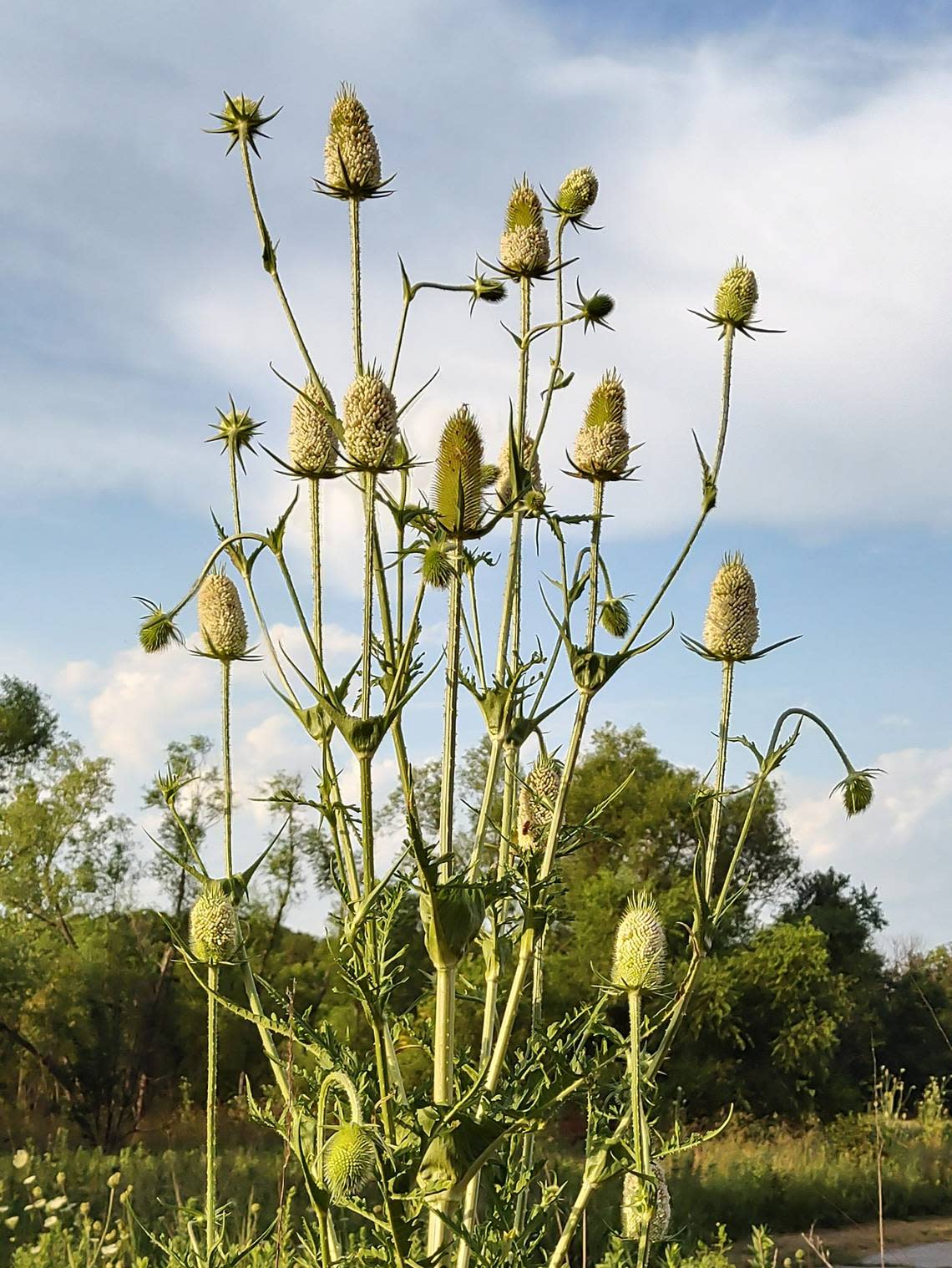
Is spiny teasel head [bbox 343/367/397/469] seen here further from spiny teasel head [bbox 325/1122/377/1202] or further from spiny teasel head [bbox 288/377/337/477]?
spiny teasel head [bbox 325/1122/377/1202]

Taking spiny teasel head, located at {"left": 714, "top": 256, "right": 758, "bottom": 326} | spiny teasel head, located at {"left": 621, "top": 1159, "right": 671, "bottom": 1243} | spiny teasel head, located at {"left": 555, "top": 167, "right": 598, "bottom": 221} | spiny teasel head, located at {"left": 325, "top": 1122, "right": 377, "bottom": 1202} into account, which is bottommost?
spiny teasel head, located at {"left": 621, "top": 1159, "right": 671, "bottom": 1243}

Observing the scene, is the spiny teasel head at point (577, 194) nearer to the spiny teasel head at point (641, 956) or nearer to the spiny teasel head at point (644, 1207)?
the spiny teasel head at point (641, 956)

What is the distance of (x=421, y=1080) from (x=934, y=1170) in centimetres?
506

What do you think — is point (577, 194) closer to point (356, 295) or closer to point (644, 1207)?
point (356, 295)

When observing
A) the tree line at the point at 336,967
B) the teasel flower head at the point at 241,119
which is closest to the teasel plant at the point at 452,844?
the teasel flower head at the point at 241,119

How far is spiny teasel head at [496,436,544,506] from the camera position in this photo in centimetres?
275

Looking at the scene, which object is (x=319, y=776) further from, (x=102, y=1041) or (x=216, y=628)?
(x=102, y=1041)

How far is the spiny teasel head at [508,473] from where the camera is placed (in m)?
2.75

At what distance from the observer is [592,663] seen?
2432 mm

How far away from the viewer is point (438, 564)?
96.9 inches

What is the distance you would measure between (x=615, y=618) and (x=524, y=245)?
34.7 inches

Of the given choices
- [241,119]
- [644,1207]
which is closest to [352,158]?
[241,119]

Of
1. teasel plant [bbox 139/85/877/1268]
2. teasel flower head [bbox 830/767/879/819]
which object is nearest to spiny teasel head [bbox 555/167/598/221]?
teasel plant [bbox 139/85/877/1268]

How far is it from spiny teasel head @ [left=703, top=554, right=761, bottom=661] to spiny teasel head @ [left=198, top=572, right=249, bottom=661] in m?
1.02
